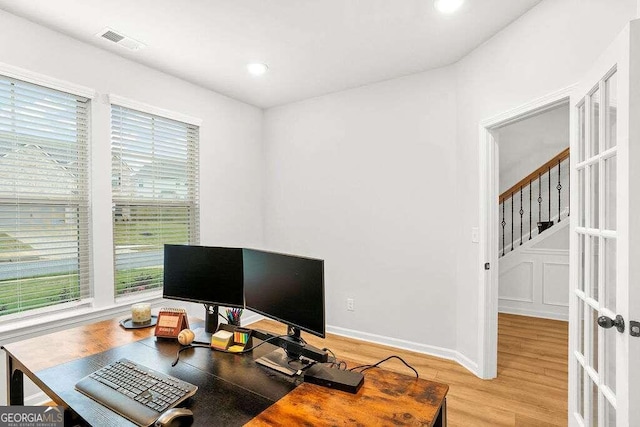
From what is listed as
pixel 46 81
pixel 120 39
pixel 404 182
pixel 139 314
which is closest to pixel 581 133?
pixel 404 182

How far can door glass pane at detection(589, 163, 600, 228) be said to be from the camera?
1.45 meters

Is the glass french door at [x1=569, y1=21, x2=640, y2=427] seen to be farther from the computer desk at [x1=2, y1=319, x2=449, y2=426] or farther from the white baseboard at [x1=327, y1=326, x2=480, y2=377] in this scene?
the white baseboard at [x1=327, y1=326, x2=480, y2=377]

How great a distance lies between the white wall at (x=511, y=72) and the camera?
1699 millimetres

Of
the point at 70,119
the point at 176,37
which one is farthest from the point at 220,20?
the point at 70,119

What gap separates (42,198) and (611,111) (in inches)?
127

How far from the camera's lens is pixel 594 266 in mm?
1482

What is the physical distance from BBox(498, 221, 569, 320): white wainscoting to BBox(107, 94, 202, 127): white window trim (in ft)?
13.8

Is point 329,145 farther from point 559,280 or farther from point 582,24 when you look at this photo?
point 559,280

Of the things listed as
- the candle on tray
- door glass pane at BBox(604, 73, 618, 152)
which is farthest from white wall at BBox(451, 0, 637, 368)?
the candle on tray

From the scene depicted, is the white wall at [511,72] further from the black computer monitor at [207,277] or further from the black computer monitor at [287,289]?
the black computer monitor at [207,277]

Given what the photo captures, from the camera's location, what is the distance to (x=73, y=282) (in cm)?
241

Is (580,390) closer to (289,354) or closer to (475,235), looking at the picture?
(475,235)

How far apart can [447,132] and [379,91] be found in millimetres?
810

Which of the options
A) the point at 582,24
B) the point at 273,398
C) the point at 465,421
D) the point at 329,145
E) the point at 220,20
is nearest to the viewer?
the point at 273,398
